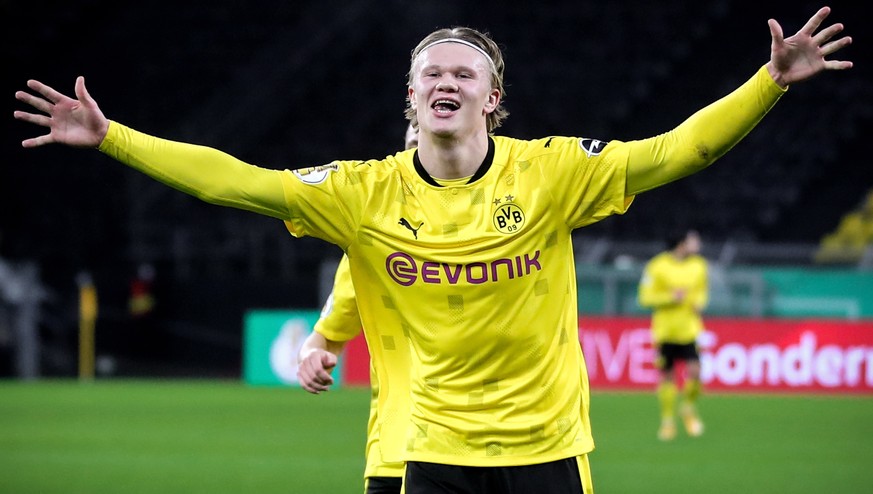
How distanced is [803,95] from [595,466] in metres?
17.0

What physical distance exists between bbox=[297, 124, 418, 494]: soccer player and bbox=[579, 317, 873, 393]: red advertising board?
1547 centimetres

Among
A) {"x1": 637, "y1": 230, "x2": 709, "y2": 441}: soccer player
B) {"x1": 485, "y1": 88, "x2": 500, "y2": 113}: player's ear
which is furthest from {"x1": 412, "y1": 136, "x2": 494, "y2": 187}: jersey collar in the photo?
{"x1": 637, "y1": 230, "x2": 709, "y2": 441}: soccer player

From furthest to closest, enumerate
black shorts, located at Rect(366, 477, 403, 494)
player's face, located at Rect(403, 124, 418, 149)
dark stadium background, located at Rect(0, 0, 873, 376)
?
dark stadium background, located at Rect(0, 0, 873, 376), player's face, located at Rect(403, 124, 418, 149), black shorts, located at Rect(366, 477, 403, 494)

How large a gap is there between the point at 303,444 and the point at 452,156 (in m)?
9.60

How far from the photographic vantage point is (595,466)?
11.7 m

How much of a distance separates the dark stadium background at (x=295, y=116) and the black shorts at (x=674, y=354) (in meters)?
8.61

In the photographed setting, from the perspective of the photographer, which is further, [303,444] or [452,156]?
[303,444]

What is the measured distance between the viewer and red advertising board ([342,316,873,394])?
20078mm

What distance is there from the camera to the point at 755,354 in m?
20.6

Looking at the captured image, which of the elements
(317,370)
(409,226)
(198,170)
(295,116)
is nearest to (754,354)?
(295,116)

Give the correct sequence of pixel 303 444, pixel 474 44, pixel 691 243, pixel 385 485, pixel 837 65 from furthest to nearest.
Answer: pixel 691 243 → pixel 303 444 → pixel 385 485 → pixel 474 44 → pixel 837 65

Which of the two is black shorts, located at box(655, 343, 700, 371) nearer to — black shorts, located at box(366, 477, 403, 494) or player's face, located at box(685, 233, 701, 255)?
player's face, located at box(685, 233, 701, 255)

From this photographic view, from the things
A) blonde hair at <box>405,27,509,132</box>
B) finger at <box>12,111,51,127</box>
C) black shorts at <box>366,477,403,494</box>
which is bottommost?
black shorts at <box>366,477,403,494</box>

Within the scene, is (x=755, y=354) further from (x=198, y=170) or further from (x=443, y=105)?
(x=198, y=170)
